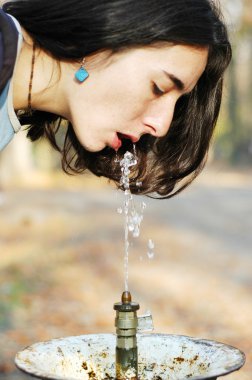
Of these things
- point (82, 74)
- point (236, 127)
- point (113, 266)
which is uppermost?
point (82, 74)

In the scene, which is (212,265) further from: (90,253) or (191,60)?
(191,60)

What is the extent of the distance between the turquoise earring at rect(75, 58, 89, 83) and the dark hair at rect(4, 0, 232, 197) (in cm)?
2

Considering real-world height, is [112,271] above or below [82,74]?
below

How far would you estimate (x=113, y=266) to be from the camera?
22.7ft

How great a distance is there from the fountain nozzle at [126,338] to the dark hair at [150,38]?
1.96 feet

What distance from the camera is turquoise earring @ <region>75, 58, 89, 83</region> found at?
1984mm

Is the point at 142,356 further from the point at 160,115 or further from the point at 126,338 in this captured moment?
the point at 160,115

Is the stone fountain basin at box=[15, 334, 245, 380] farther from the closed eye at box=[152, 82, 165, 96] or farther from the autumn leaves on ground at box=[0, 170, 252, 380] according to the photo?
the autumn leaves on ground at box=[0, 170, 252, 380]

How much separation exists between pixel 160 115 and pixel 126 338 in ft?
1.80

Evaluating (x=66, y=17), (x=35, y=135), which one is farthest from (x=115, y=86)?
(x=35, y=135)

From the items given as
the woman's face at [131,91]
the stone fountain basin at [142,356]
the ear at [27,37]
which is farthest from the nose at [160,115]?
the stone fountain basin at [142,356]

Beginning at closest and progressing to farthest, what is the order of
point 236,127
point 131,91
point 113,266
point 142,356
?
point 131,91
point 142,356
point 113,266
point 236,127

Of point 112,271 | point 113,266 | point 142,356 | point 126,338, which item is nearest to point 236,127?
point 113,266

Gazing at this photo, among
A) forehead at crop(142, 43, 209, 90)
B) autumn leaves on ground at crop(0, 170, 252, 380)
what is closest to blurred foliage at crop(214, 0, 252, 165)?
autumn leaves on ground at crop(0, 170, 252, 380)
